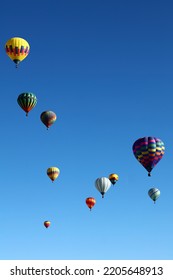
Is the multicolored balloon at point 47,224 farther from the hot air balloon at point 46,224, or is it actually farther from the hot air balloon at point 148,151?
the hot air balloon at point 148,151

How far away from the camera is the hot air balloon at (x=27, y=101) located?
260ft

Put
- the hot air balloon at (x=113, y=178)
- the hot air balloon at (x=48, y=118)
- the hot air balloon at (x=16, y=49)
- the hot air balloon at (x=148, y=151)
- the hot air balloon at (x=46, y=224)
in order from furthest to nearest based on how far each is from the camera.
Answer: the hot air balloon at (x=46, y=224) → the hot air balloon at (x=113, y=178) → the hot air balloon at (x=48, y=118) → the hot air balloon at (x=16, y=49) → the hot air balloon at (x=148, y=151)

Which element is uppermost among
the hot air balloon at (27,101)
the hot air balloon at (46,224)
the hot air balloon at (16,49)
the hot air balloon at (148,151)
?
the hot air balloon at (16,49)

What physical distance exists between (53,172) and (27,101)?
753 inches

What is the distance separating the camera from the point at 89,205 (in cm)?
9944

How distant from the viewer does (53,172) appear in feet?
313

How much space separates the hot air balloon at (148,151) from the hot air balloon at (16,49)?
1936 cm

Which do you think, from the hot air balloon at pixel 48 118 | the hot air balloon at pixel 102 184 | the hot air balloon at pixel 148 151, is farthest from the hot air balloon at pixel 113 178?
the hot air balloon at pixel 148 151

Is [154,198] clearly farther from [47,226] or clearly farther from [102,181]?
[47,226]

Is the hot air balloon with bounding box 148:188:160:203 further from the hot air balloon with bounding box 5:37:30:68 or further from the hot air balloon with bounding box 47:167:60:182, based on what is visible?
the hot air balloon with bounding box 5:37:30:68

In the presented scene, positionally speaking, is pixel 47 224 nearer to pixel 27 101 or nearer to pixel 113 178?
pixel 113 178

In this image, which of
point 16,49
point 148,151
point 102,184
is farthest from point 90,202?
point 16,49

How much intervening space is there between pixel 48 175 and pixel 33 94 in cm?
1850

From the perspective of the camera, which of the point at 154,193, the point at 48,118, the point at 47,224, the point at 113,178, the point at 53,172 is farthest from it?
the point at 47,224
